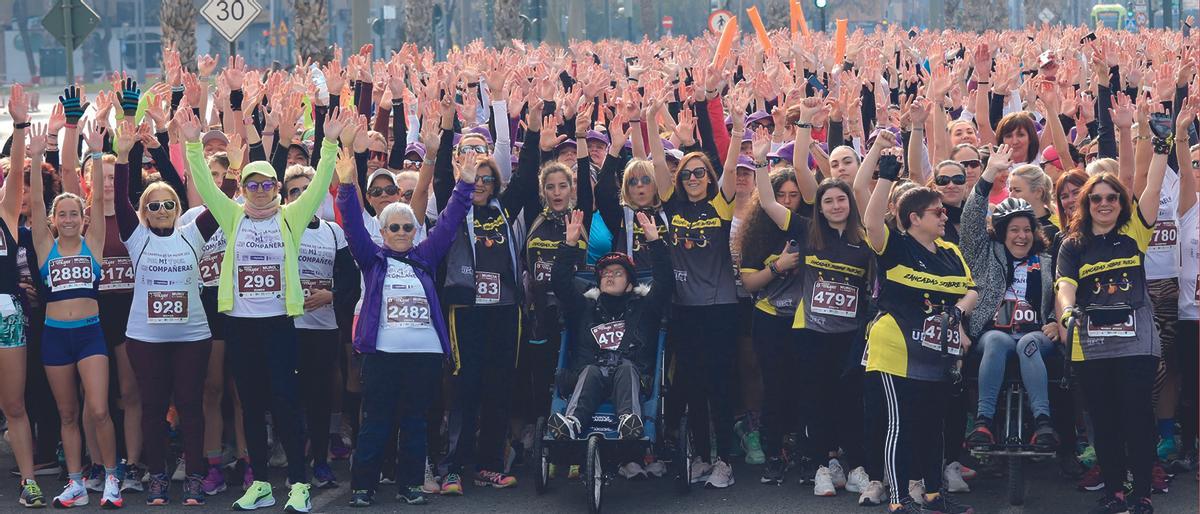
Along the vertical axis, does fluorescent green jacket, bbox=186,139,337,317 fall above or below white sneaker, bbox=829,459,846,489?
above

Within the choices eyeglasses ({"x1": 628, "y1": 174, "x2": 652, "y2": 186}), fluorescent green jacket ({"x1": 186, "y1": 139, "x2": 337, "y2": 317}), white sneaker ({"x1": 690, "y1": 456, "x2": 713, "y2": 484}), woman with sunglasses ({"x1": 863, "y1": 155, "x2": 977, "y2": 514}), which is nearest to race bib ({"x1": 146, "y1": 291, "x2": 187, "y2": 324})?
fluorescent green jacket ({"x1": 186, "y1": 139, "x2": 337, "y2": 317})

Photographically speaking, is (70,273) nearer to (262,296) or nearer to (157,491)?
(262,296)

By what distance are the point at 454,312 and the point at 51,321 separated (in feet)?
6.71

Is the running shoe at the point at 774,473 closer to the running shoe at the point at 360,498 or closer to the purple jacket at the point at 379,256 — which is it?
the purple jacket at the point at 379,256

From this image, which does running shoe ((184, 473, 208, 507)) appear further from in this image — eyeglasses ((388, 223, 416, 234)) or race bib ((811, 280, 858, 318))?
race bib ((811, 280, 858, 318))

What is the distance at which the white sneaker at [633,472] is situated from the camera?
9.03 m

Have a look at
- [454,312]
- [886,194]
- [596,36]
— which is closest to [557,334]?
[454,312]

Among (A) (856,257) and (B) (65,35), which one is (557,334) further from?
(B) (65,35)

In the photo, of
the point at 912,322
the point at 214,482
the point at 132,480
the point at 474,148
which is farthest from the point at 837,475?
the point at 132,480

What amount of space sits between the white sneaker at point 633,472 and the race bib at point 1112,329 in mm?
2552

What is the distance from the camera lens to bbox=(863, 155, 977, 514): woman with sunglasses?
7.79m

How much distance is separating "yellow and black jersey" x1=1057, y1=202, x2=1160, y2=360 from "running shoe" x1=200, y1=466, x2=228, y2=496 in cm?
439

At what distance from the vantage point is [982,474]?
350 inches

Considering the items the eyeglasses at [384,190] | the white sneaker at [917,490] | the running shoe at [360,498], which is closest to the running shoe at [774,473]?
the white sneaker at [917,490]
